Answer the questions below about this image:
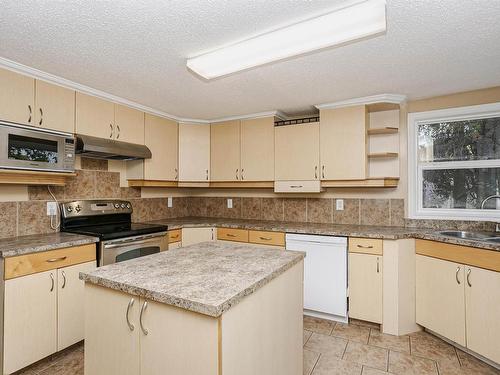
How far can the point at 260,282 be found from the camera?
126cm

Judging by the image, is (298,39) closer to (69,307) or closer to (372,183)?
(372,183)

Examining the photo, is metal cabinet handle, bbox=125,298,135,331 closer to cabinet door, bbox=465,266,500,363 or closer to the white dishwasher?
the white dishwasher

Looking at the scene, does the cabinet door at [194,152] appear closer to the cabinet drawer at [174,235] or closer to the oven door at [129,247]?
the cabinet drawer at [174,235]

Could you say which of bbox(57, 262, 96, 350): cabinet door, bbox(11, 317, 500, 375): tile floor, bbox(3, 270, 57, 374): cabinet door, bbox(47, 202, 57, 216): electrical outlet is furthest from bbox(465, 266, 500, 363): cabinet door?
bbox(47, 202, 57, 216): electrical outlet

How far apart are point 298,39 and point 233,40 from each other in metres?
0.42

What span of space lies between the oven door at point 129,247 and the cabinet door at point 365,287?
1.95 metres

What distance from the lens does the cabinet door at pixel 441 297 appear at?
2271 mm

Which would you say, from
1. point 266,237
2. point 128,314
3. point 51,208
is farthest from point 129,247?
point 128,314

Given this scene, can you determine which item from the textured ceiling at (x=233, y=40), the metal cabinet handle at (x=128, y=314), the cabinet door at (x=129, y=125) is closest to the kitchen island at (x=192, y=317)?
the metal cabinet handle at (x=128, y=314)

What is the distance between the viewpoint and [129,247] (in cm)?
263

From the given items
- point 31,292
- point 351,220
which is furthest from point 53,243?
point 351,220

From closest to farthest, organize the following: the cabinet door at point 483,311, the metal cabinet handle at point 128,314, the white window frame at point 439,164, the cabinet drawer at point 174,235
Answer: the metal cabinet handle at point 128,314, the cabinet door at point 483,311, the white window frame at point 439,164, the cabinet drawer at point 174,235

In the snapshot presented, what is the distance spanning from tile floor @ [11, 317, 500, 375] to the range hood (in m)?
1.68

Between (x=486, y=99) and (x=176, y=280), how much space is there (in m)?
3.21
